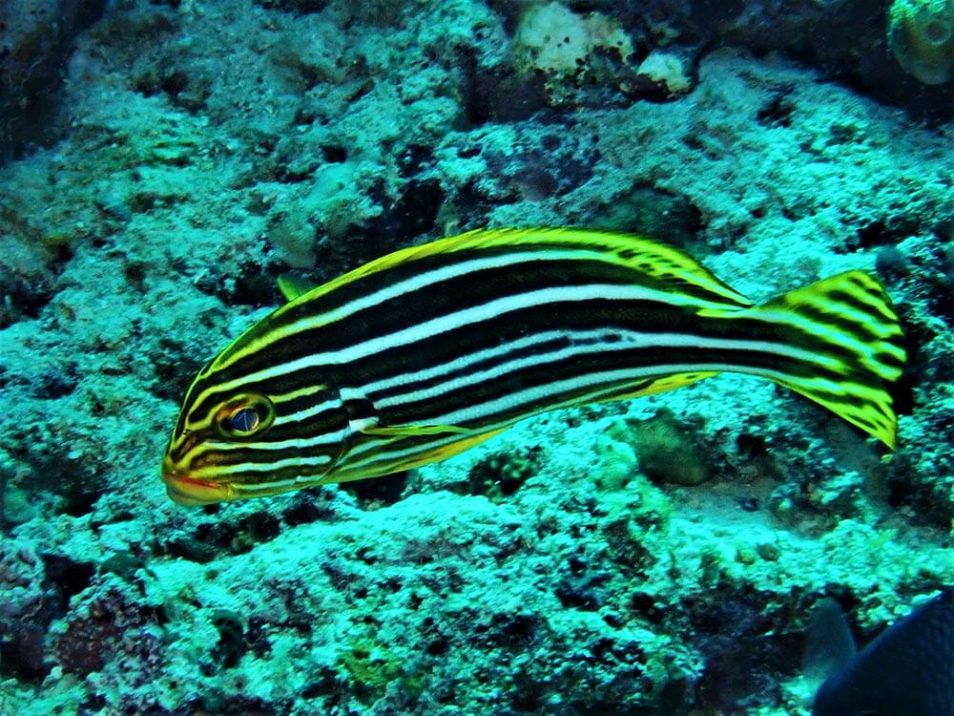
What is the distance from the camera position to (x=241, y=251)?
3.98 metres

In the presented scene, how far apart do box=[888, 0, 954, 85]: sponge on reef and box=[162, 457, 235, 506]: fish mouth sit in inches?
159

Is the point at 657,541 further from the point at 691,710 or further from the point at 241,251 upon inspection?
the point at 241,251

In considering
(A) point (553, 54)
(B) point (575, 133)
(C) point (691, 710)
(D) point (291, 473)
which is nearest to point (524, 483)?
(C) point (691, 710)

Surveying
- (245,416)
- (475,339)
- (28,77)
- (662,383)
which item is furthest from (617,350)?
(28,77)

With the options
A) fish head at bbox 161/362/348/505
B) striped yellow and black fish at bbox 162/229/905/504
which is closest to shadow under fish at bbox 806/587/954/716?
striped yellow and black fish at bbox 162/229/905/504

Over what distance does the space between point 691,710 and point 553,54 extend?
341cm

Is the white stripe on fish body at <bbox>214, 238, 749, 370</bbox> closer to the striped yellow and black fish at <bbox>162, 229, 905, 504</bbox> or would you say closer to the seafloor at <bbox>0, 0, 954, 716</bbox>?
the striped yellow and black fish at <bbox>162, 229, 905, 504</bbox>

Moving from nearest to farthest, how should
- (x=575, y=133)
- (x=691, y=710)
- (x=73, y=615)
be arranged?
(x=691, y=710), (x=73, y=615), (x=575, y=133)

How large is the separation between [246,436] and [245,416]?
0.05m

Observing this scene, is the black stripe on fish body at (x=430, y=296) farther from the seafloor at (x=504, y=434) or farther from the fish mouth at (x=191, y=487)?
the seafloor at (x=504, y=434)

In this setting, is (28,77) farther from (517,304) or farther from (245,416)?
(517,304)

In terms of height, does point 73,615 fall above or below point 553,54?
below

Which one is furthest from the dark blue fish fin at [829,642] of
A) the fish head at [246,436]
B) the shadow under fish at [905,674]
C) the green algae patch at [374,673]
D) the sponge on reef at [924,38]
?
the sponge on reef at [924,38]

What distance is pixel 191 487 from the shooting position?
1.67 meters
